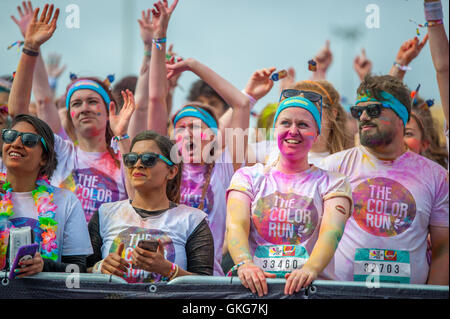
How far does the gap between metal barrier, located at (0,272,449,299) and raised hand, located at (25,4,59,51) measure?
66.0 inches

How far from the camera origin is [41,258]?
2.97 metres

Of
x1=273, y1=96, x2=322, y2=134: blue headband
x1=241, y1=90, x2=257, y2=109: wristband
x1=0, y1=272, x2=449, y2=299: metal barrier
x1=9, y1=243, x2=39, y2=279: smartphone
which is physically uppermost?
x1=241, y1=90, x2=257, y2=109: wristband

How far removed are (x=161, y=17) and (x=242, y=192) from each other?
1.44 meters

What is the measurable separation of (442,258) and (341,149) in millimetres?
1009

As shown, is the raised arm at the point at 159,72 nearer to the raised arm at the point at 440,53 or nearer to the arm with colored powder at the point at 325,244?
the arm with colored powder at the point at 325,244

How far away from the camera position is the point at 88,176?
12.8 feet

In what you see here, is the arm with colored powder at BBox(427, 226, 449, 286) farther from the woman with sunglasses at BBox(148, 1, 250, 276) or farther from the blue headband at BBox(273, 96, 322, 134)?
the woman with sunglasses at BBox(148, 1, 250, 276)

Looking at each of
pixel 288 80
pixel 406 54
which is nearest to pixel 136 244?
pixel 406 54

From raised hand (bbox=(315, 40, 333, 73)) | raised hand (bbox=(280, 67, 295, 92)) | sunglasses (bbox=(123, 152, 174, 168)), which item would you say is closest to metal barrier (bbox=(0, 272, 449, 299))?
sunglasses (bbox=(123, 152, 174, 168))

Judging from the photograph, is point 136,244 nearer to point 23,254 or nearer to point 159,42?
point 23,254

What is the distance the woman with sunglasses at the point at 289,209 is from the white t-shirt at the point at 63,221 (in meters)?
0.83

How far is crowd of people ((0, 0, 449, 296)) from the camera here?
10.2ft
